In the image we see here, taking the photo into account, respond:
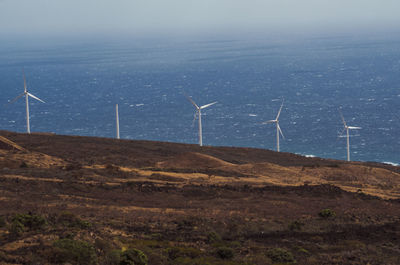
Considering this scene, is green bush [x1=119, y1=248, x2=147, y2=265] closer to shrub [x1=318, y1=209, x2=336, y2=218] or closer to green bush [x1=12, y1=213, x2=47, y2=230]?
green bush [x1=12, y1=213, x2=47, y2=230]

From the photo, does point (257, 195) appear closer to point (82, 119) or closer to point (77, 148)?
point (77, 148)

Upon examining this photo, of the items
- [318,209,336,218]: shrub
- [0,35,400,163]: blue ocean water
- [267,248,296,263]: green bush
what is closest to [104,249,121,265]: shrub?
[267,248,296,263]: green bush

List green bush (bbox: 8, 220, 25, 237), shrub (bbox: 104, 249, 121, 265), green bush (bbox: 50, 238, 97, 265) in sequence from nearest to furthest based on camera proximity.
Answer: green bush (bbox: 50, 238, 97, 265) → shrub (bbox: 104, 249, 121, 265) → green bush (bbox: 8, 220, 25, 237)

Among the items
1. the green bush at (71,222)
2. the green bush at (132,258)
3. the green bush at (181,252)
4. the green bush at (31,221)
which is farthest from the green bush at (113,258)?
the green bush at (31,221)

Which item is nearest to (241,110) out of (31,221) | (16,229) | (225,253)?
(31,221)

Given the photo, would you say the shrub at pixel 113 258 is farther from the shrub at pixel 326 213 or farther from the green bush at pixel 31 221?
the shrub at pixel 326 213

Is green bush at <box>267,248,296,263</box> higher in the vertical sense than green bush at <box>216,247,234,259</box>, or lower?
lower

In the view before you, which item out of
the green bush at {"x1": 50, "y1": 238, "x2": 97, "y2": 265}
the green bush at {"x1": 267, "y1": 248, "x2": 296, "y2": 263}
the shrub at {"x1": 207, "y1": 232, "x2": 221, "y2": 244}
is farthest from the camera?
the shrub at {"x1": 207, "y1": 232, "x2": 221, "y2": 244}
